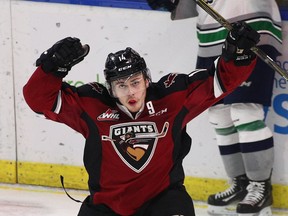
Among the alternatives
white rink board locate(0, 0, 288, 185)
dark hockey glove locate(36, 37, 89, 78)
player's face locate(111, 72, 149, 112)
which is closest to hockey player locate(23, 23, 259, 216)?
player's face locate(111, 72, 149, 112)

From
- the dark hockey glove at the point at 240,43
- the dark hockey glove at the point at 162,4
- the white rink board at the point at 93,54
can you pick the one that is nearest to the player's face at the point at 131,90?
the dark hockey glove at the point at 240,43

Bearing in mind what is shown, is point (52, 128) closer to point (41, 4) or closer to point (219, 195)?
point (41, 4)

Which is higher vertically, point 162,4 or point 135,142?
point 162,4

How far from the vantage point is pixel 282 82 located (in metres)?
4.37

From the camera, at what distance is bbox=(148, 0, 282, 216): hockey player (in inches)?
165

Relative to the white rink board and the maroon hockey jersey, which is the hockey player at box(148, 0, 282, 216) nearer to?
the white rink board

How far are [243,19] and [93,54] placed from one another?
2.84 feet

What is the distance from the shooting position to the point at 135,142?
11.2ft

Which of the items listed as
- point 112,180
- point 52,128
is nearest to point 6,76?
point 52,128

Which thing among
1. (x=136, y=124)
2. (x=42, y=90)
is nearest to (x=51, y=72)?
(x=42, y=90)

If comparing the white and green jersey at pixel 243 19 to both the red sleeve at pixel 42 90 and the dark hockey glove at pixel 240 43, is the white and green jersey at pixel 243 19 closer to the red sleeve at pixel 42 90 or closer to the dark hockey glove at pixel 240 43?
the dark hockey glove at pixel 240 43

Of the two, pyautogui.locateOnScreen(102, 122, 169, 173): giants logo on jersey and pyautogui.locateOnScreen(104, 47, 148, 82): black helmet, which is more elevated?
pyautogui.locateOnScreen(104, 47, 148, 82): black helmet

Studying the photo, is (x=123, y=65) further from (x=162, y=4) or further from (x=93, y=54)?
(x=93, y=54)

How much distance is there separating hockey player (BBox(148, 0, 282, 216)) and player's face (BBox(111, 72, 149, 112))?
32.1 inches
